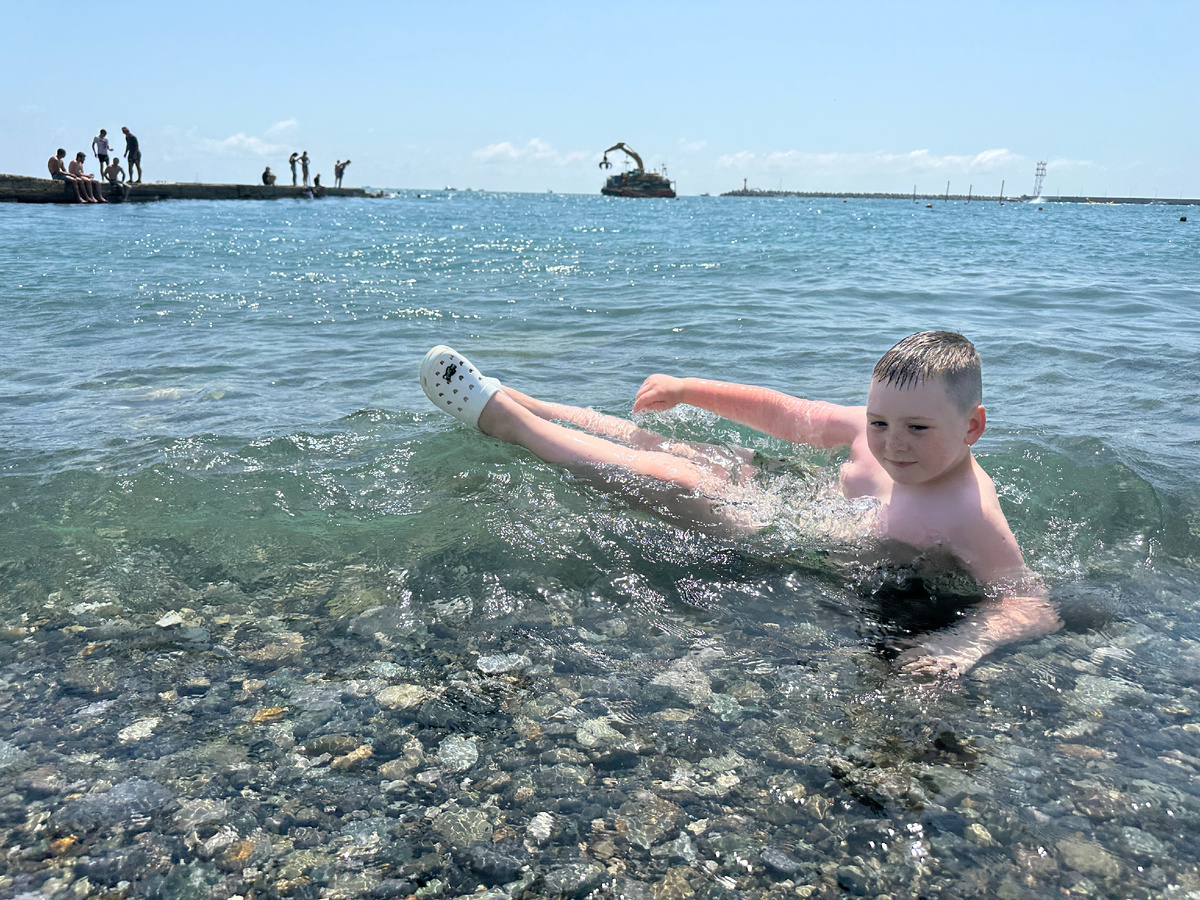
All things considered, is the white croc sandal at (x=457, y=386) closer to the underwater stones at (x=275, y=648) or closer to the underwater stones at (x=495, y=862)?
the underwater stones at (x=275, y=648)

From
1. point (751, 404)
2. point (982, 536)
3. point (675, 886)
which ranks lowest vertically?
point (675, 886)

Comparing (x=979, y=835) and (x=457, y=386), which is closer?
(x=979, y=835)

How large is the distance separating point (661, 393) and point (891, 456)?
1.16 meters

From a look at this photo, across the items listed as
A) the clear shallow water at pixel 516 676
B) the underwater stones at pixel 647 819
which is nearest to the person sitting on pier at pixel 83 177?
the clear shallow water at pixel 516 676

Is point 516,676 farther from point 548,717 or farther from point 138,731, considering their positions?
point 138,731

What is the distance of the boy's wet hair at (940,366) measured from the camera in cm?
240

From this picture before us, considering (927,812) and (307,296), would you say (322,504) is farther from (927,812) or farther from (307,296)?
(307,296)

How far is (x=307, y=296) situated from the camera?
31.4 feet

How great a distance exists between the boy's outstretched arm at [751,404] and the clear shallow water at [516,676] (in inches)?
13.2

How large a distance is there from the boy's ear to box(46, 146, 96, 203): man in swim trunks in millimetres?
27317

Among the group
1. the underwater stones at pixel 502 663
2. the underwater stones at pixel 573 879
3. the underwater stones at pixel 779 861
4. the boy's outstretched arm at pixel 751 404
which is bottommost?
the underwater stones at pixel 573 879

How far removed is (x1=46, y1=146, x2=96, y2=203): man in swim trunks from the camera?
23516 mm

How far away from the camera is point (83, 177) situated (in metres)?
24.2

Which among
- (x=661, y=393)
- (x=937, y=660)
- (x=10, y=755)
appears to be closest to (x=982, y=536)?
(x=937, y=660)
